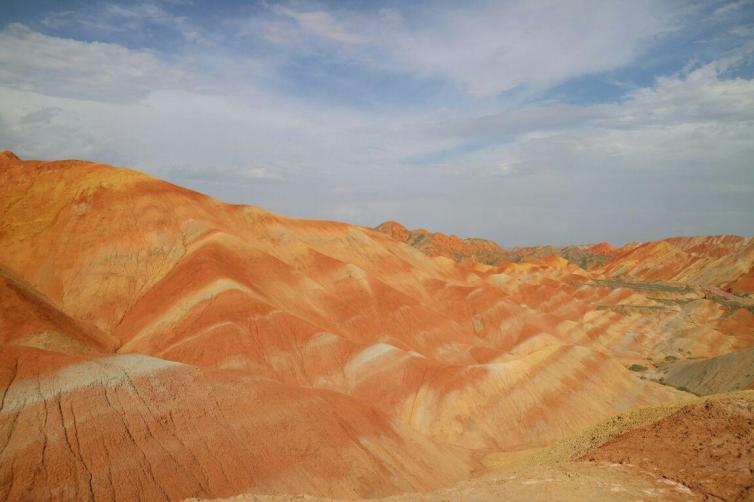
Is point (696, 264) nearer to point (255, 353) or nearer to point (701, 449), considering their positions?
point (255, 353)

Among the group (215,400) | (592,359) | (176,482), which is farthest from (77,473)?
(592,359)

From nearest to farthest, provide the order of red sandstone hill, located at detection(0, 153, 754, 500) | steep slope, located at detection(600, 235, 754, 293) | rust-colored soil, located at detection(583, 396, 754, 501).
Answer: rust-colored soil, located at detection(583, 396, 754, 501), red sandstone hill, located at detection(0, 153, 754, 500), steep slope, located at detection(600, 235, 754, 293)

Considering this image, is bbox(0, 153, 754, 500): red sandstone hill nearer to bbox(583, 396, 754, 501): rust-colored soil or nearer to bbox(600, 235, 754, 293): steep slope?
bbox(583, 396, 754, 501): rust-colored soil

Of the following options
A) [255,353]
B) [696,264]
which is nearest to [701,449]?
[255,353]

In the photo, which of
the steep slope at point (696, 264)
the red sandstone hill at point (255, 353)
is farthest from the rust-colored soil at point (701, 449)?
the steep slope at point (696, 264)

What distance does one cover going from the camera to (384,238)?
97.9 meters

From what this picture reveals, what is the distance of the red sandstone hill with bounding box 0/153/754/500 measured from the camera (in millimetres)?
21219

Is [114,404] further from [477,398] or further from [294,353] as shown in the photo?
[477,398]

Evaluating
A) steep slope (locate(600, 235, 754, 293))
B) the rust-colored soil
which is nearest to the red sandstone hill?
the rust-colored soil

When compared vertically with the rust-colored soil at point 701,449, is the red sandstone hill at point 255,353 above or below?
below

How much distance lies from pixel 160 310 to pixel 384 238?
53412 millimetres

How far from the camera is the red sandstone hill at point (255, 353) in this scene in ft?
69.6

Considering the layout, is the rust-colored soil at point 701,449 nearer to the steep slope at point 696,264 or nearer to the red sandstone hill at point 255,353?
the red sandstone hill at point 255,353

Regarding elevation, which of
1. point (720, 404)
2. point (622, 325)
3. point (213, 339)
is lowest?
point (622, 325)
